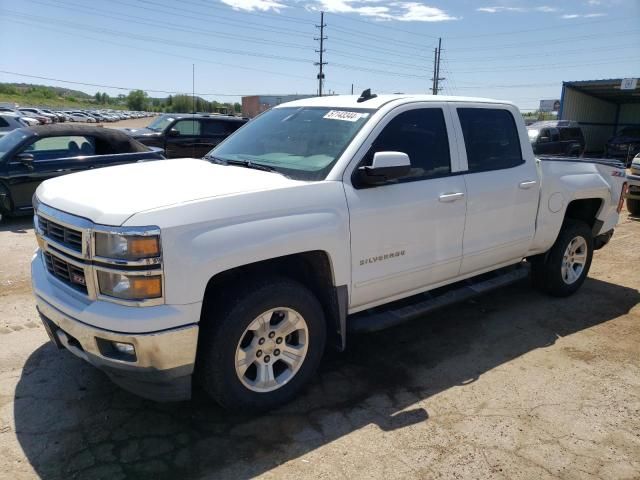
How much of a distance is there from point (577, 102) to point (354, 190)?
92.6 feet

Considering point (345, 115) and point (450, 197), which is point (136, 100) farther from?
point (450, 197)

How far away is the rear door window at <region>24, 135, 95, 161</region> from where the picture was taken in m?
8.79

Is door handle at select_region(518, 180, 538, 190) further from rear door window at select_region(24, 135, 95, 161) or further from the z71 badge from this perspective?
rear door window at select_region(24, 135, 95, 161)

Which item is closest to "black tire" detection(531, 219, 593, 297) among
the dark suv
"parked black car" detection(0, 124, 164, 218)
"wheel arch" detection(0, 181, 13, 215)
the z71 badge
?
the z71 badge

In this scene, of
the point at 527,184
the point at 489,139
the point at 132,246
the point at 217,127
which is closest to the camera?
the point at 132,246

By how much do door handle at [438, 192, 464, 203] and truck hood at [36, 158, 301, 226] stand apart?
128 centimetres

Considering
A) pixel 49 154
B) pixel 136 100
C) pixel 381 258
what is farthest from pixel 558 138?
pixel 136 100

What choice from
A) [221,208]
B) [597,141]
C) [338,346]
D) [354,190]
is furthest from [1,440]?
[597,141]

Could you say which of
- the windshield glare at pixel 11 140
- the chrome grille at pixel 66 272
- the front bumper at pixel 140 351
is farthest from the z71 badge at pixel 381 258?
the windshield glare at pixel 11 140

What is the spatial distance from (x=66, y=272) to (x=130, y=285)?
0.64m

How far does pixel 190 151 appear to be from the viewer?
47.3 ft

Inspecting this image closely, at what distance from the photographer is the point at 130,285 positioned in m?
2.69

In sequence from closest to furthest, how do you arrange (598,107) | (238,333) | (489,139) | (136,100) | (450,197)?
(238,333) → (450,197) → (489,139) → (598,107) → (136,100)

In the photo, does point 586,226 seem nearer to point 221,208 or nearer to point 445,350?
point 445,350
